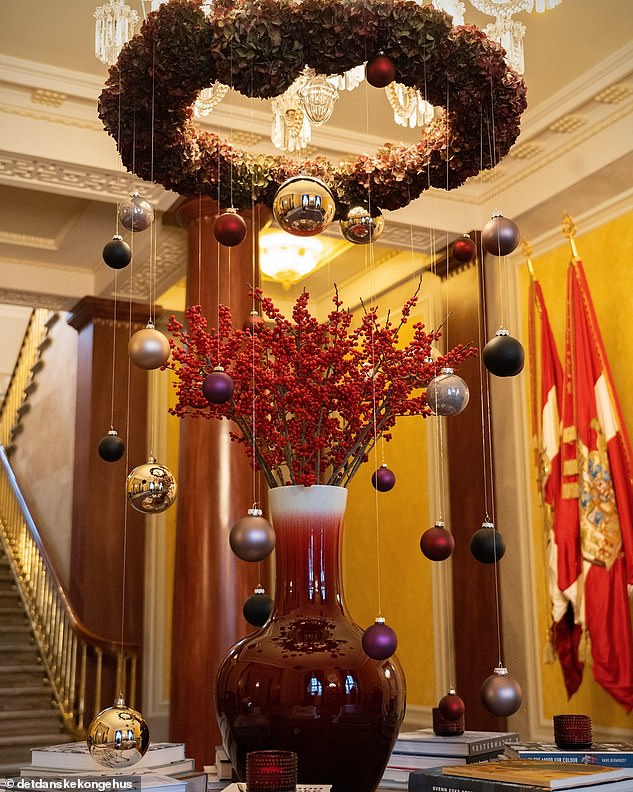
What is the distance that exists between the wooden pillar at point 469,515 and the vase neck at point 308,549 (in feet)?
12.8

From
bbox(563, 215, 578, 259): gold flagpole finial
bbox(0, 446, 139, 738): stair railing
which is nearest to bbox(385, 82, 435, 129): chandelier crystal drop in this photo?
bbox(563, 215, 578, 259): gold flagpole finial

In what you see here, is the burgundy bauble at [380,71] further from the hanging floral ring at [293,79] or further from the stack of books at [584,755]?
the stack of books at [584,755]

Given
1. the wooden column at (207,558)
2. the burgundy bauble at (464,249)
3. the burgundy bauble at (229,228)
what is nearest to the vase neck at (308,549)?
the burgundy bauble at (229,228)

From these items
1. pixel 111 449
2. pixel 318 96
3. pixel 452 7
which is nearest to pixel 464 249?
pixel 318 96

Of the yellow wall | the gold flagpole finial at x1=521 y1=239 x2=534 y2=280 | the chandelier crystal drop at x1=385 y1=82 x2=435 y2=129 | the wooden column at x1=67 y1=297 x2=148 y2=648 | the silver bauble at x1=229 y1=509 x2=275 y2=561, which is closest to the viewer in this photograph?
the silver bauble at x1=229 y1=509 x2=275 y2=561

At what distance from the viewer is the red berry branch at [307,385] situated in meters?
Answer: 1.78

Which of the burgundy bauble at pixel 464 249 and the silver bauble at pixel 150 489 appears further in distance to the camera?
the burgundy bauble at pixel 464 249

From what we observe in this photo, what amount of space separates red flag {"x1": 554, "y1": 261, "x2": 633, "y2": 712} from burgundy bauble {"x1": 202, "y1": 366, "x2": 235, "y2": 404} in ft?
10.4

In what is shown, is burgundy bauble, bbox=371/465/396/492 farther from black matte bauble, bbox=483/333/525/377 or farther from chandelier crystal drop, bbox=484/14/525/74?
chandelier crystal drop, bbox=484/14/525/74

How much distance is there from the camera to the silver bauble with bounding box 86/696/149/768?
163 cm

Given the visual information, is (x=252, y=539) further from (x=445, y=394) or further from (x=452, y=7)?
(x=452, y=7)

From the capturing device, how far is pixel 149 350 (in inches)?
79.2

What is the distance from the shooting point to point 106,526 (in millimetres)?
7359

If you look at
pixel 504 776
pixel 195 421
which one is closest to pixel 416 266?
pixel 195 421
